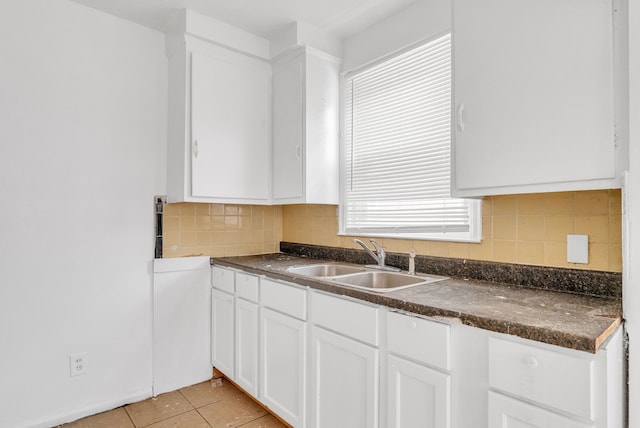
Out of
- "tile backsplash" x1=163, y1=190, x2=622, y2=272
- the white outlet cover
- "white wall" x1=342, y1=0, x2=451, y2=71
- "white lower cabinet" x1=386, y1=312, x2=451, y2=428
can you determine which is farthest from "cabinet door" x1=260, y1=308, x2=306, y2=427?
"white wall" x1=342, y1=0, x2=451, y2=71

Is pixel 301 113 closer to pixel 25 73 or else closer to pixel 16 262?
pixel 25 73

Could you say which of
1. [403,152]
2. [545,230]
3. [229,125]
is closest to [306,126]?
[229,125]

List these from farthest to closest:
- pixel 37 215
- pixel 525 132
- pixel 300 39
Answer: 1. pixel 300 39
2. pixel 37 215
3. pixel 525 132

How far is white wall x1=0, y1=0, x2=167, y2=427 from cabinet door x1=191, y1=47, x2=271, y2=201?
322 millimetres

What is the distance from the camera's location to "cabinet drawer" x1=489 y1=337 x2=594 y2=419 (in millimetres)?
984

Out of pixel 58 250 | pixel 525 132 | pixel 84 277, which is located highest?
pixel 525 132

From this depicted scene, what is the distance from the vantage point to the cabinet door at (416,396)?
1.27 meters

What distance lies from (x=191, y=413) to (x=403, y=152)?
202 centimetres

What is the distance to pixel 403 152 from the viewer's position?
223cm

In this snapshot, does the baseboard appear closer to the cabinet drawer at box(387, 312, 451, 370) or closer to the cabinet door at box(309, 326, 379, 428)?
the cabinet door at box(309, 326, 379, 428)

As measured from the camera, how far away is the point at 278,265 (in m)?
2.33

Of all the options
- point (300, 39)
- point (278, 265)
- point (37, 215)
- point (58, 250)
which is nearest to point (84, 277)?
point (58, 250)

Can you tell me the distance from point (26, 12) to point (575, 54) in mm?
2658

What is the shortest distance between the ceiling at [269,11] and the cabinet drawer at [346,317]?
166 cm
